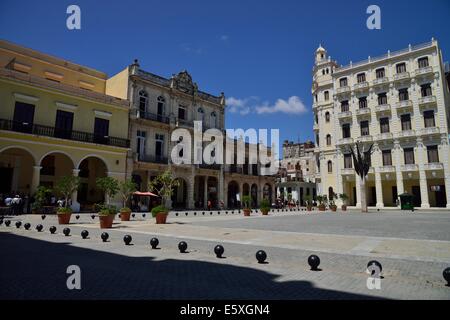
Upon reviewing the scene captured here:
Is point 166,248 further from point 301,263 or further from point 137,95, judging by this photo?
point 137,95

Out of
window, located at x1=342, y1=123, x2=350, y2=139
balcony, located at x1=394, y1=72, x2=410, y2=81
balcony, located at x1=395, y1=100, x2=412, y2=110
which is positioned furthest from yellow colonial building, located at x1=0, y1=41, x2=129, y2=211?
balcony, located at x1=394, y1=72, x2=410, y2=81

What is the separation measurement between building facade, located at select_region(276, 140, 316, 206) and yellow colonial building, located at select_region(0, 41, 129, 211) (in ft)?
107

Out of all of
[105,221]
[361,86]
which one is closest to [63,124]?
[105,221]

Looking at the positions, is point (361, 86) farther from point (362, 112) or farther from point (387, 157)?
point (387, 157)

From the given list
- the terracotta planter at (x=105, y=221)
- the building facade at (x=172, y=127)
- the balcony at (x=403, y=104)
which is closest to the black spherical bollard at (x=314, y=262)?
the terracotta planter at (x=105, y=221)

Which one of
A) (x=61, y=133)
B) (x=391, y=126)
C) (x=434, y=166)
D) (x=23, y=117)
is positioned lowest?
(x=434, y=166)

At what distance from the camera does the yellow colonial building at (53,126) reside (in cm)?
2170

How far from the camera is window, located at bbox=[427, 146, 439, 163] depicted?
3534cm

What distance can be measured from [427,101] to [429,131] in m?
3.62

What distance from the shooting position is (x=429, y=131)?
3566cm

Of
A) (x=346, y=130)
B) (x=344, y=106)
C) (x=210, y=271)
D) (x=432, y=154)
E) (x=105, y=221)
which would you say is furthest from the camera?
(x=344, y=106)

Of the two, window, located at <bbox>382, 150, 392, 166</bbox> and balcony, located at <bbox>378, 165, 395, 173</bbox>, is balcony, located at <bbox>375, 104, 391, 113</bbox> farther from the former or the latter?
balcony, located at <bbox>378, 165, 395, 173</bbox>

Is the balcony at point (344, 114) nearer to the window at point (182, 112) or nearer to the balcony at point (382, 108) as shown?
the balcony at point (382, 108)
